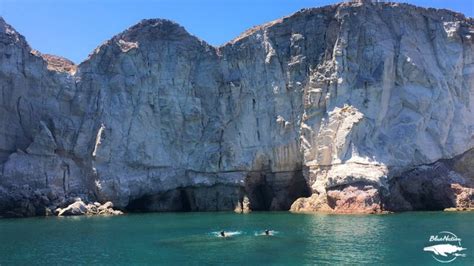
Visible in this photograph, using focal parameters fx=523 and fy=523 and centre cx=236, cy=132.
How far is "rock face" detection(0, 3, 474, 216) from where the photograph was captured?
5503 cm

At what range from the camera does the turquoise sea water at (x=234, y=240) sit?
86.7ft

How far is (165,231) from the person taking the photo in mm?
38719

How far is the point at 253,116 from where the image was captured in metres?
62.9

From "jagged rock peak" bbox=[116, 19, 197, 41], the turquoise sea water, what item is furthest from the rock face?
the turquoise sea water

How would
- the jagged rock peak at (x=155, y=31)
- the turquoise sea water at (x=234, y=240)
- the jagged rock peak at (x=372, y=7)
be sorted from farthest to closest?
the jagged rock peak at (x=155, y=31)
the jagged rock peak at (x=372, y=7)
the turquoise sea water at (x=234, y=240)

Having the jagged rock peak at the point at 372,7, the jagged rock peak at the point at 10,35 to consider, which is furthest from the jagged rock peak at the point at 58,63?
the jagged rock peak at the point at 372,7

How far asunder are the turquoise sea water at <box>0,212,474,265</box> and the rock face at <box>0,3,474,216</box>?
9.88 metres

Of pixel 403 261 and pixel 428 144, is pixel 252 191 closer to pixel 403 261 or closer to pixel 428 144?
pixel 428 144

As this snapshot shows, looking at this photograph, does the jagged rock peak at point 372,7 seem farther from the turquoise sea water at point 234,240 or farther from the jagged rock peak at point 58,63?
the turquoise sea water at point 234,240

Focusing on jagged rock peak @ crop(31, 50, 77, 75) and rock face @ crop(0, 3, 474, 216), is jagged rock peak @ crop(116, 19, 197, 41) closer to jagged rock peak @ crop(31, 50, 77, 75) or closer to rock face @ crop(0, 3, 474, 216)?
rock face @ crop(0, 3, 474, 216)

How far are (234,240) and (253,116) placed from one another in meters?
30.9

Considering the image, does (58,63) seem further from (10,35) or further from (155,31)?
(155,31)

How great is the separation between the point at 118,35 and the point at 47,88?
11174 millimetres

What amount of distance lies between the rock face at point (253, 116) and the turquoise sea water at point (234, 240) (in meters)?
9.88
